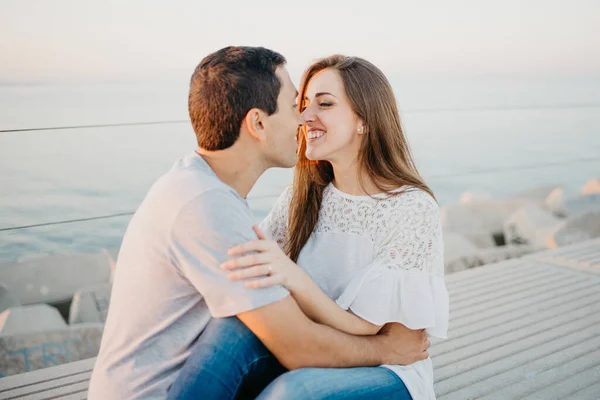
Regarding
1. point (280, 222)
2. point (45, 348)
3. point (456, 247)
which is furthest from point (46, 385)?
point (456, 247)

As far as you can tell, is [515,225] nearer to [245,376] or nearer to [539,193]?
[539,193]

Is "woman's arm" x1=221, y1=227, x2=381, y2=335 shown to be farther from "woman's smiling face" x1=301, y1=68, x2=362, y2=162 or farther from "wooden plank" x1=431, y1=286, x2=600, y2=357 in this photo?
"wooden plank" x1=431, y1=286, x2=600, y2=357

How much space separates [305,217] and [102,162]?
81.2 inches

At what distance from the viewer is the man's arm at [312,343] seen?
1.33m

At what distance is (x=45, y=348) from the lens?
101 inches

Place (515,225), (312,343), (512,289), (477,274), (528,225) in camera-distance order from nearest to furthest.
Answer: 1. (312,343)
2. (512,289)
3. (477,274)
4. (528,225)
5. (515,225)

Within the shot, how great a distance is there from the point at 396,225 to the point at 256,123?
1.59ft

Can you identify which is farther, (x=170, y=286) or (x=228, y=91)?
(x=228, y=91)

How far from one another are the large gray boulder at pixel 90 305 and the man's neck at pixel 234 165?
2.02 m

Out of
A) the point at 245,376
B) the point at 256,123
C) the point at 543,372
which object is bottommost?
the point at 543,372

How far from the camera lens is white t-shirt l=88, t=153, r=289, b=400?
130 cm

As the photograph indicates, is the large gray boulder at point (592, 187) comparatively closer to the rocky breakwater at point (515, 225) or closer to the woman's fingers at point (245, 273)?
the rocky breakwater at point (515, 225)

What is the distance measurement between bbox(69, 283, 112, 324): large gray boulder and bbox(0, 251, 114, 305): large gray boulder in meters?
0.26

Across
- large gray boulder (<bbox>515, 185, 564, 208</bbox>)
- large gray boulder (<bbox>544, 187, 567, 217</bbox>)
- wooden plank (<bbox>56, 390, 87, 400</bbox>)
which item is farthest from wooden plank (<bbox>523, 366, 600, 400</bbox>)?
large gray boulder (<bbox>515, 185, 564, 208</bbox>)
